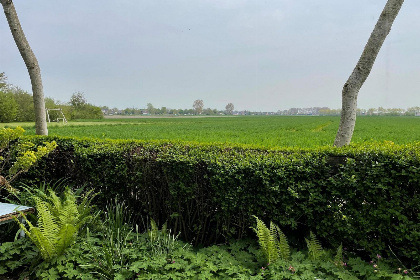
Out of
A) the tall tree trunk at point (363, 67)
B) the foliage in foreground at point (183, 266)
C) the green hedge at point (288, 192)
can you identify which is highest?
the tall tree trunk at point (363, 67)

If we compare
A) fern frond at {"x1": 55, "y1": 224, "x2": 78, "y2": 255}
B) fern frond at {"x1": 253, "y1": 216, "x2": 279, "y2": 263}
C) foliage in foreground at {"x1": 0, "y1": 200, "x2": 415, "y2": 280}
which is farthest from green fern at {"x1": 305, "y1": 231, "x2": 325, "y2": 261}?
fern frond at {"x1": 55, "y1": 224, "x2": 78, "y2": 255}

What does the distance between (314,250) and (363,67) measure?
390cm

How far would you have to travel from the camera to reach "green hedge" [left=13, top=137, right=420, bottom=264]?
3.48 m

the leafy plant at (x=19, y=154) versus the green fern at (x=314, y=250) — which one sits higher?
the leafy plant at (x=19, y=154)

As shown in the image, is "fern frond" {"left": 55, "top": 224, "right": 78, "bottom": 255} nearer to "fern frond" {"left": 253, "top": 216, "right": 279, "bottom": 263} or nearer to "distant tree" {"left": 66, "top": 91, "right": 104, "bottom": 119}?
"fern frond" {"left": 253, "top": 216, "right": 279, "bottom": 263}

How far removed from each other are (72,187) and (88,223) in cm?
134

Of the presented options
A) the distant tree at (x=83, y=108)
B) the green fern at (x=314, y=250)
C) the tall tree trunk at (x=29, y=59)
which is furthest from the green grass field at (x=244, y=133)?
the distant tree at (x=83, y=108)

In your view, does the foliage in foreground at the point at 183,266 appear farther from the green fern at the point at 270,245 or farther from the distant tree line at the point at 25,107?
the distant tree line at the point at 25,107

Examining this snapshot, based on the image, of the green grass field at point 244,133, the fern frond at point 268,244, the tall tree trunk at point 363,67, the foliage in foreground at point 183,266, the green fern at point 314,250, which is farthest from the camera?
the green grass field at point 244,133

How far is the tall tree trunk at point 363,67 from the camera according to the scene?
5.61 metres

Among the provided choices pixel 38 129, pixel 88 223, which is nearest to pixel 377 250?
pixel 88 223

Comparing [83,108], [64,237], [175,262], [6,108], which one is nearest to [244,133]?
[175,262]

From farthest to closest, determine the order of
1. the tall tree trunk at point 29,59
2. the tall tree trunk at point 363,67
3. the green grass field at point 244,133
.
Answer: the green grass field at point 244,133
the tall tree trunk at point 29,59
the tall tree trunk at point 363,67

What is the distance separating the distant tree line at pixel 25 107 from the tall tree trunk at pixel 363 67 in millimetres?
60400
